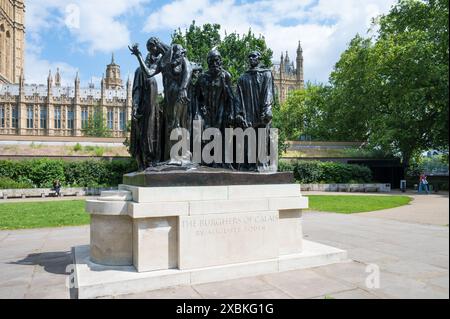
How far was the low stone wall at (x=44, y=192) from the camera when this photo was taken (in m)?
25.4

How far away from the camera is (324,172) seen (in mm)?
32094

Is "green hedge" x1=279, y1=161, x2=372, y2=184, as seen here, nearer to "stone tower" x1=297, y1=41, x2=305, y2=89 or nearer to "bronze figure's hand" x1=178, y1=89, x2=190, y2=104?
"bronze figure's hand" x1=178, y1=89, x2=190, y2=104

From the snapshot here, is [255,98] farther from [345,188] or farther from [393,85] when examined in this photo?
[393,85]

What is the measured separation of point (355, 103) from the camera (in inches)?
1517

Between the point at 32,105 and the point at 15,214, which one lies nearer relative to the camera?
the point at 15,214

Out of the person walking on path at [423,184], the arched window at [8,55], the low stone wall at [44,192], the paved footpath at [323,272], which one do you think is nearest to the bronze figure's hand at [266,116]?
the paved footpath at [323,272]

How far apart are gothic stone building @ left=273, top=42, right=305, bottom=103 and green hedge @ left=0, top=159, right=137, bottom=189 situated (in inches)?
2928

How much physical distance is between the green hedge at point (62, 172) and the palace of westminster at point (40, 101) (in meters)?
48.1

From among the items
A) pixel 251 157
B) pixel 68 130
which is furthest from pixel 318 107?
pixel 68 130

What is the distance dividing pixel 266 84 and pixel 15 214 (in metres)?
12.8

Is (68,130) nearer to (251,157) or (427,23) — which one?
(427,23)

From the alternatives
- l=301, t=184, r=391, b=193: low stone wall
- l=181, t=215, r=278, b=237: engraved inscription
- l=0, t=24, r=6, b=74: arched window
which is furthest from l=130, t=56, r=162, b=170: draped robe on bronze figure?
l=0, t=24, r=6, b=74: arched window

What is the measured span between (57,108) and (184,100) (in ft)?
278

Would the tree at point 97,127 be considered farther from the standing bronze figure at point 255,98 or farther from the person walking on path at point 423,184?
the standing bronze figure at point 255,98
